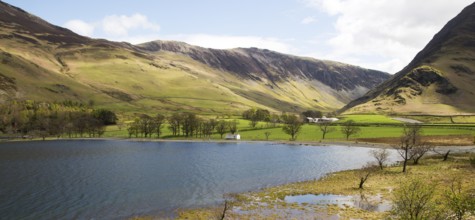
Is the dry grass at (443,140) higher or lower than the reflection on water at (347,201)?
higher

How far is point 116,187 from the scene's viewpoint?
81.2 m

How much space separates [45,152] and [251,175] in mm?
103479

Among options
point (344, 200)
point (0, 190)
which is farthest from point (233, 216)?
point (0, 190)

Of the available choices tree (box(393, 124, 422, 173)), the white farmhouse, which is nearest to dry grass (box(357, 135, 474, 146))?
tree (box(393, 124, 422, 173))

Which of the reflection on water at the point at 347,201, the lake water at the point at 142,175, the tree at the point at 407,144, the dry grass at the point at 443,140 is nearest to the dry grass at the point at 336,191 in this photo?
the reflection on water at the point at 347,201

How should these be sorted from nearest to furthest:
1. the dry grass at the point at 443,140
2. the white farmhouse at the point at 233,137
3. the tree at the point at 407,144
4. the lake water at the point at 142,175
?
the lake water at the point at 142,175, the tree at the point at 407,144, the dry grass at the point at 443,140, the white farmhouse at the point at 233,137

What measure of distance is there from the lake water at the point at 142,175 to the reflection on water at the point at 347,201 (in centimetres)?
1456

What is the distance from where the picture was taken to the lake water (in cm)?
6406

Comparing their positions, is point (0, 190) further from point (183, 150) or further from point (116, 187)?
point (183, 150)

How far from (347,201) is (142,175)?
58268 mm

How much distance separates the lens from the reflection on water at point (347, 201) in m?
56.1

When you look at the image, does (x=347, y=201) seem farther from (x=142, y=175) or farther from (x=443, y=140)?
(x=443, y=140)

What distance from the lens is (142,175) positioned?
9769 cm

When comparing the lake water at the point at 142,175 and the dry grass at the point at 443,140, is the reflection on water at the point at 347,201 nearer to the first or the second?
the lake water at the point at 142,175
